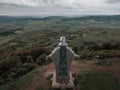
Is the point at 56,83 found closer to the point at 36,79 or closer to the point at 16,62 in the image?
the point at 36,79

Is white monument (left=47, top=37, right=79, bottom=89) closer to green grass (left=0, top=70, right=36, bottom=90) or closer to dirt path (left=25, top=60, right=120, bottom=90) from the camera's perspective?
dirt path (left=25, top=60, right=120, bottom=90)

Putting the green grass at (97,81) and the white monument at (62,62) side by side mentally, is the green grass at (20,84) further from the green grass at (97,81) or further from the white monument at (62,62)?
the green grass at (97,81)

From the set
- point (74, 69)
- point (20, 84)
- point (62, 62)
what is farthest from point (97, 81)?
point (20, 84)

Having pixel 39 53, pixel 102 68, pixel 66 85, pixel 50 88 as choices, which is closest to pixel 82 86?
pixel 66 85

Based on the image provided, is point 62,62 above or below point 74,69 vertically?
above

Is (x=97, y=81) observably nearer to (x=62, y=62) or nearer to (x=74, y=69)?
(x=74, y=69)
